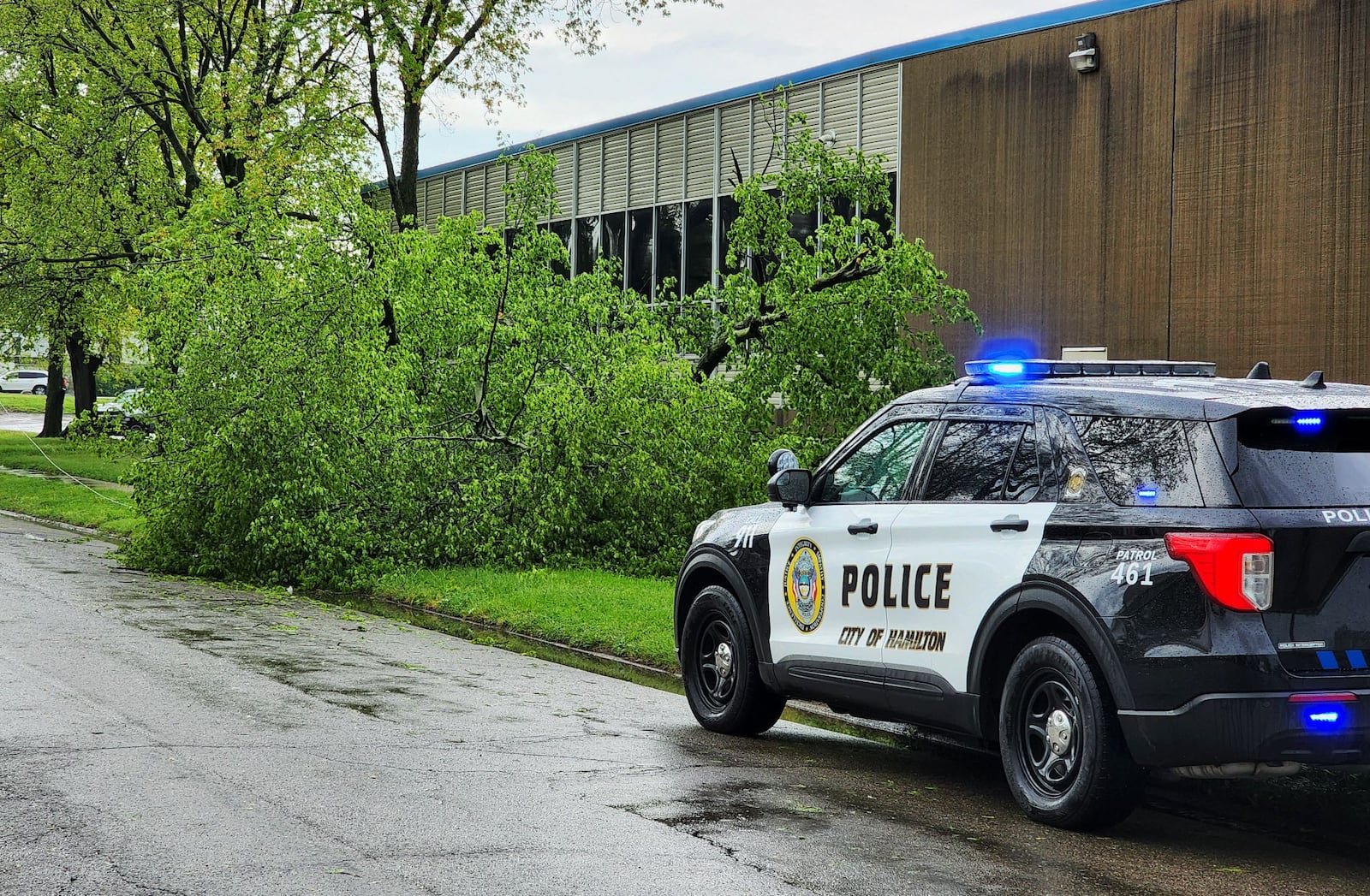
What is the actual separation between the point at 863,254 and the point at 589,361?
336cm

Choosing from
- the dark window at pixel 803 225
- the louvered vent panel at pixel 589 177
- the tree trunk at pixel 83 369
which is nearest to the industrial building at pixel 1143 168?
the dark window at pixel 803 225

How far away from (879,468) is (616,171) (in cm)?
2529

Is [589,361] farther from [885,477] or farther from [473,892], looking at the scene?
[473,892]

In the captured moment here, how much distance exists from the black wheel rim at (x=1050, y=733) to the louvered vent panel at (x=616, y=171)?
26.3 metres

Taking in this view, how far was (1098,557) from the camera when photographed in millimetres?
6012

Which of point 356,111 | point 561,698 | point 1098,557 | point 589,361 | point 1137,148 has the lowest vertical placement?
point 561,698

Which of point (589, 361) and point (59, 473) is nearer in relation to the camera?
point (589, 361)

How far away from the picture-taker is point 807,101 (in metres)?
26.7

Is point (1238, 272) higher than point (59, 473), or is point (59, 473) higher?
point (1238, 272)

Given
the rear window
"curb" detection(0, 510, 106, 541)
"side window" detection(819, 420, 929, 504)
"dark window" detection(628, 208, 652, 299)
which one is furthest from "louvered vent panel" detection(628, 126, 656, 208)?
the rear window

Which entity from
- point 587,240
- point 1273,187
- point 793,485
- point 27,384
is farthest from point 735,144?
point 27,384

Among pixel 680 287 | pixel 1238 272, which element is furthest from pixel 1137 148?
pixel 680 287

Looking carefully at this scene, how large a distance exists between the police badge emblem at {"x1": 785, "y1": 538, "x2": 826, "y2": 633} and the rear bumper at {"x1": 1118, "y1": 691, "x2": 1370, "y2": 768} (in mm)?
2419

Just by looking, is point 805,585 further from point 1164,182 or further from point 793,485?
point 1164,182
